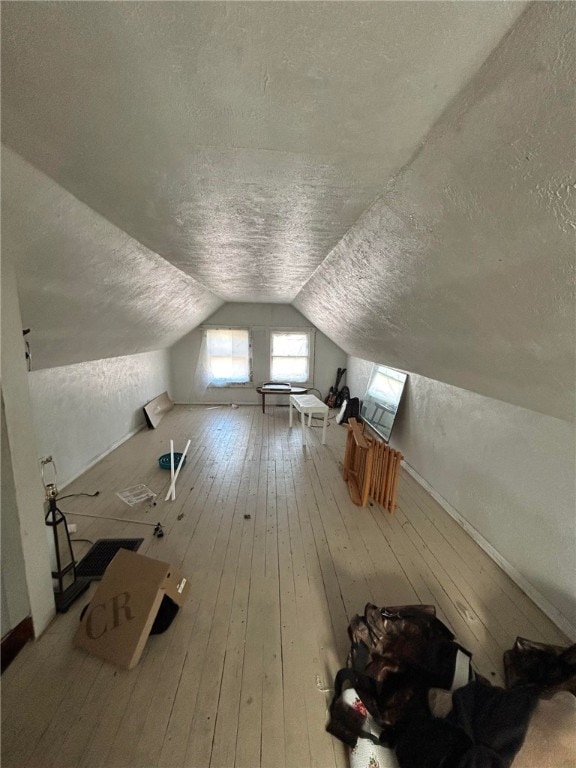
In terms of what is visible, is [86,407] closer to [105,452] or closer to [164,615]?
[105,452]

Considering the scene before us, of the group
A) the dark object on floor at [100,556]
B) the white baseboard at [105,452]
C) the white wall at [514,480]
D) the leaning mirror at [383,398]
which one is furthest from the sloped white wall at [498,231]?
the white baseboard at [105,452]

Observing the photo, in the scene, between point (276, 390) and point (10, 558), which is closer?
point (10, 558)

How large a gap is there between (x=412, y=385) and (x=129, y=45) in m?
3.46

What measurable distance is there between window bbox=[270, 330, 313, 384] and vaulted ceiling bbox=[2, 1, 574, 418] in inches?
164

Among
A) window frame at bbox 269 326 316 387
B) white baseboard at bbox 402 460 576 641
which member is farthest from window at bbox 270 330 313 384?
white baseboard at bbox 402 460 576 641

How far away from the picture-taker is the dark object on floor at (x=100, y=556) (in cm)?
197

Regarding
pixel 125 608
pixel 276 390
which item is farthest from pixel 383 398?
pixel 125 608

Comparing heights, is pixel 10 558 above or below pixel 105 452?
above

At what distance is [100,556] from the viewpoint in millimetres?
2107

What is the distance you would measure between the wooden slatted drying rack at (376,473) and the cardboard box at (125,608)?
178 cm

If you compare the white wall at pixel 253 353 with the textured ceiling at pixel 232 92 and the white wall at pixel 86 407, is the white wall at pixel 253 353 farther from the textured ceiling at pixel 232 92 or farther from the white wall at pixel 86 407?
the textured ceiling at pixel 232 92

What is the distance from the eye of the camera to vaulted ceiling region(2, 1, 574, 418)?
671 mm

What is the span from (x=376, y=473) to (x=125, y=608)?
214 cm

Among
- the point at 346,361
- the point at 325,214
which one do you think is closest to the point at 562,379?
the point at 325,214
